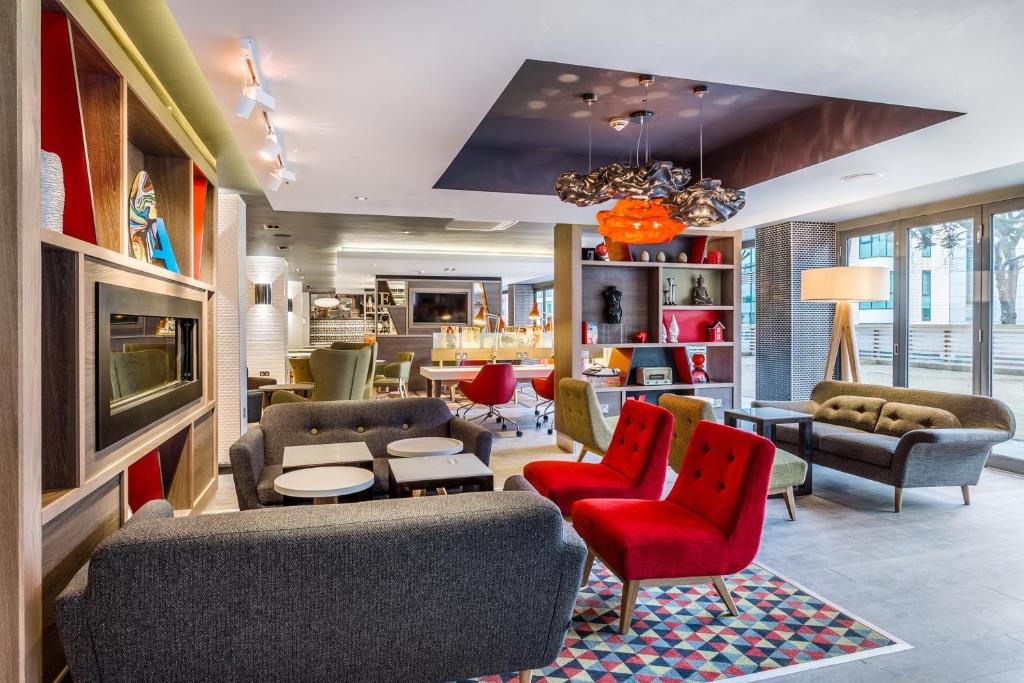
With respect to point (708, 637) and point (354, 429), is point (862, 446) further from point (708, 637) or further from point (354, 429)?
point (354, 429)

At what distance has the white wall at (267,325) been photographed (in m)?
9.96

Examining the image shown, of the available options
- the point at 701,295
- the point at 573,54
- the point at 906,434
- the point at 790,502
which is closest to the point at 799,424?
the point at 906,434

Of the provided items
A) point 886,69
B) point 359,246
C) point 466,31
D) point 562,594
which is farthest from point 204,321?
point 359,246

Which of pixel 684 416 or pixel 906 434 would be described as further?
pixel 684 416

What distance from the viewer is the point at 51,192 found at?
203 cm

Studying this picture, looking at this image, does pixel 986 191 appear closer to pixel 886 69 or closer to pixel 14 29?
pixel 886 69

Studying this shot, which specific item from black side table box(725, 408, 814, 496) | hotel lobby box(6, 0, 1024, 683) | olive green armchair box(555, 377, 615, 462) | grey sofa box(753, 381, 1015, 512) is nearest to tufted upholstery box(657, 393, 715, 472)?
hotel lobby box(6, 0, 1024, 683)

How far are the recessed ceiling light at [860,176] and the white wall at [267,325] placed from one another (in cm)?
836

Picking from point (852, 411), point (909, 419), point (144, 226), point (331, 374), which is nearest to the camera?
point (144, 226)

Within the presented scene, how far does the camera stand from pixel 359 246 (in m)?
9.59

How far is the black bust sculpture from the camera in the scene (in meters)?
6.32

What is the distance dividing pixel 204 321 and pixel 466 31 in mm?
3157

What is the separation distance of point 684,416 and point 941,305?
3.93 meters

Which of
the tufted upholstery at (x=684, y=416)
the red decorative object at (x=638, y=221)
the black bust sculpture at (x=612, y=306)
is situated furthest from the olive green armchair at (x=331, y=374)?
the red decorative object at (x=638, y=221)
